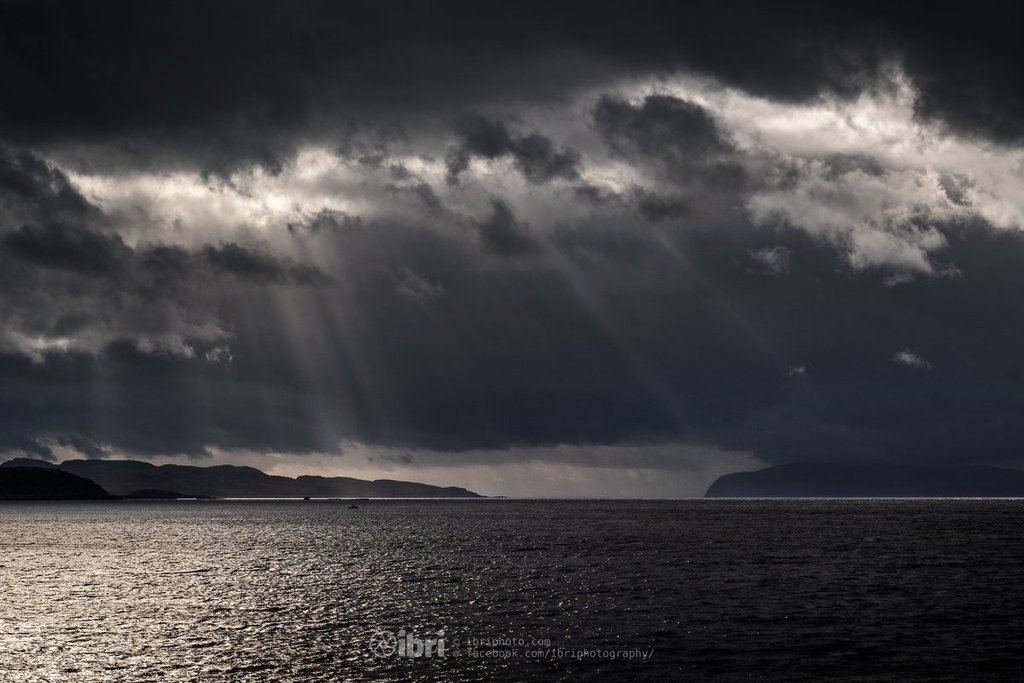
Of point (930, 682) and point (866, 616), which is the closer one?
point (930, 682)

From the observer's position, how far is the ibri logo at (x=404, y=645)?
62812 mm

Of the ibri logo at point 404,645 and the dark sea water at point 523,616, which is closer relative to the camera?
the dark sea water at point 523,616

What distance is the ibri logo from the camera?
206 ft

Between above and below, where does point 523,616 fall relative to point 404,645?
above

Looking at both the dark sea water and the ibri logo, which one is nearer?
the dark sea water

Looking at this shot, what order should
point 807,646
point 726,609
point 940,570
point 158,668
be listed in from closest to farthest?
point 158,668, point 807,646, point 726,609, point 940,570

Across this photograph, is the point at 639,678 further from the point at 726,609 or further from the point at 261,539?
the point at 261,539

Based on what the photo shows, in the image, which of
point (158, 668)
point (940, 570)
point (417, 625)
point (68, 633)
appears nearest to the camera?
point (158, 668)

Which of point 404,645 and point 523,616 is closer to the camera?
point 404,645

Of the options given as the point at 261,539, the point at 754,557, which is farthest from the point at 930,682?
the point at 261,539

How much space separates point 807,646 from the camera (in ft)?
208

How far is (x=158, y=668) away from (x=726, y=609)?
152 feet

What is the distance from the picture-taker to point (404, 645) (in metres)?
65.3

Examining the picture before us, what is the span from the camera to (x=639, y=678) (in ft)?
180
